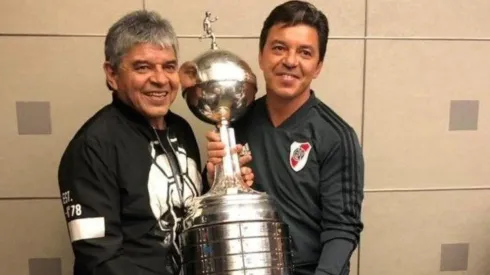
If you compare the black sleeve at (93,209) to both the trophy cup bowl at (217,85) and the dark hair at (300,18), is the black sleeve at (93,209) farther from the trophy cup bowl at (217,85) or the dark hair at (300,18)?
the dark hair at (300,18)

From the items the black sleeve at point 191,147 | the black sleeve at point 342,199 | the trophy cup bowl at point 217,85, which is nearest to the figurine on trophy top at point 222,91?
the trophy cup bowl at point 217,85

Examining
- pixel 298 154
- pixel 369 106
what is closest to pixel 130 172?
pixel 298 154

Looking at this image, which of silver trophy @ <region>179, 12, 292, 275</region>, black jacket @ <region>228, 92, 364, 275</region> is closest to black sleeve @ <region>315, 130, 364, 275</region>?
black jacket @ <region>228, 92, 364, 275</region>

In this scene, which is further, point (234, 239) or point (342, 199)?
point (342, 199)

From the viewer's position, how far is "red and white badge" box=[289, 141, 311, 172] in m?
1.21

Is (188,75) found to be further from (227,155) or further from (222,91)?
(227,155)

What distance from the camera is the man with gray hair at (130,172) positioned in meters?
1.05

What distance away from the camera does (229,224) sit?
1.00 metres

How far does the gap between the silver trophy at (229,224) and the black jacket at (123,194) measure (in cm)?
9

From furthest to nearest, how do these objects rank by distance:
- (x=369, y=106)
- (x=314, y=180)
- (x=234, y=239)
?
(x=369, y=106)
(x=314, y=180)
(x=234, y=239)

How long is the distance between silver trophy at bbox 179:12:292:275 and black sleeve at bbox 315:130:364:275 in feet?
0.50

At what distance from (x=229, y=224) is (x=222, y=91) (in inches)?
11.9

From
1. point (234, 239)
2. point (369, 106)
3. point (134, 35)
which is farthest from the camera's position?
point (369, 106)

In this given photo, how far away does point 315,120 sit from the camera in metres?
1.22
